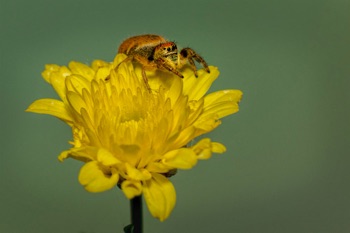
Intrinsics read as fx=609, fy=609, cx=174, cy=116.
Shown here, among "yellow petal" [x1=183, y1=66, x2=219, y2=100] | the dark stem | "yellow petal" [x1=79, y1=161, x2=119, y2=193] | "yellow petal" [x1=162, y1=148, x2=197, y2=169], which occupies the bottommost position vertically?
the dark stem

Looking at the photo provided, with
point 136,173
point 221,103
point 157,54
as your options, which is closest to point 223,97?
point 221,103

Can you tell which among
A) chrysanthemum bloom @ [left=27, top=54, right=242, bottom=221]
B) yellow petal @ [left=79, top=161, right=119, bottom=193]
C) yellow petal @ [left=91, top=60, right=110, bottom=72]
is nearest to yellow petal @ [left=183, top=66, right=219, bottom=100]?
chrysanthemum bloom @ [left=27, top=54, right=242, bottom=221]

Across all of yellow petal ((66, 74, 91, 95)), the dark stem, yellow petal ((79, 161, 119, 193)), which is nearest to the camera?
yellow petal ((79, 161, 119, 193))

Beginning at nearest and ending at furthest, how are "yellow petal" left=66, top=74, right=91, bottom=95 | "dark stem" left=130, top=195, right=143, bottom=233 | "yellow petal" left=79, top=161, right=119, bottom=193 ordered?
"yellow petal" left=79, top=161, right=119, bottom=193
"dark stem" left=130, top=195, right=143, bottom=233
"yellow petal" left=66, top=74, right=91, bottom=95

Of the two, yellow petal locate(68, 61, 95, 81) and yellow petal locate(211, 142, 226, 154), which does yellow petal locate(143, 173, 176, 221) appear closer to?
yellow petal locate(211, 142, 226, 154)

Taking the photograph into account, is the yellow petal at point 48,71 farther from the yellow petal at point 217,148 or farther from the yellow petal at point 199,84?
the yellow petal at point 217,148

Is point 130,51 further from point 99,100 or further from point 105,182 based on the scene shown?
point 105,182

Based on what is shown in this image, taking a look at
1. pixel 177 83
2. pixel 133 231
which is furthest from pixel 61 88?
pixel 133 231
